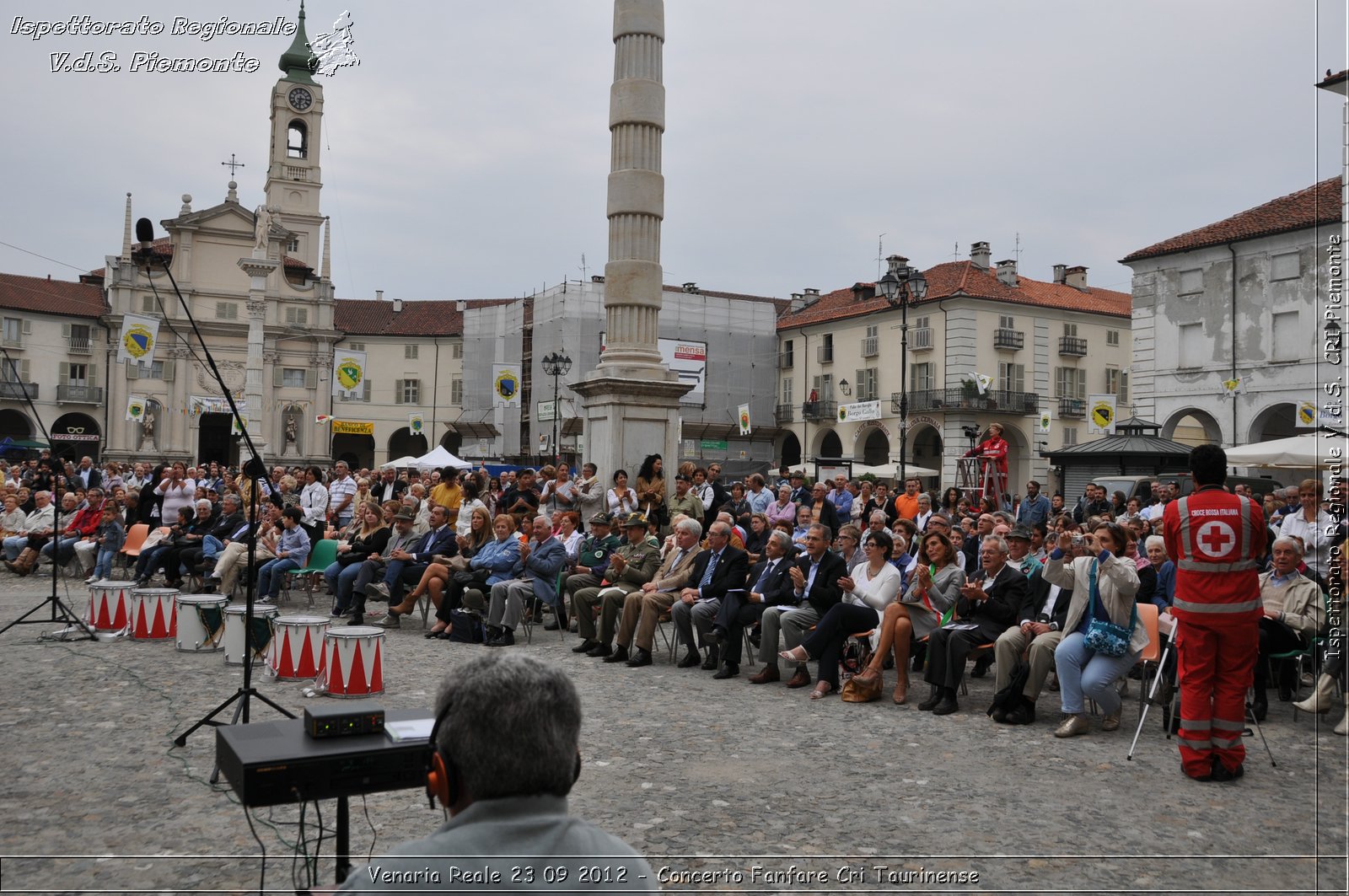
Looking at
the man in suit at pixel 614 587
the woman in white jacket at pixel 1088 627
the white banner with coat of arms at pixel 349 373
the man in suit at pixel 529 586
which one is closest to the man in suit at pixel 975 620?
the woman in white jacket at pixel 1088 627

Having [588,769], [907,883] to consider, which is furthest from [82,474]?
[907,883]

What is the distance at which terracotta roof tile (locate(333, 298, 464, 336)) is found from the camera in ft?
223

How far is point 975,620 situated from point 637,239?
9477 millimetres

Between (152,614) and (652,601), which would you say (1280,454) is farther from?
(152,614)

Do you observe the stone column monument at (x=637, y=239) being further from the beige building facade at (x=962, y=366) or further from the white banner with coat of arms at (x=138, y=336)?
the beige building facade at (x=962, y=366)

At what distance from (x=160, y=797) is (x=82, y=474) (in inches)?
844

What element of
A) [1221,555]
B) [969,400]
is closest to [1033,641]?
[1221,555]

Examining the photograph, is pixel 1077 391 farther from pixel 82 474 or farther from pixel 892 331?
pixel 82 474

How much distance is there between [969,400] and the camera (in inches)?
1706

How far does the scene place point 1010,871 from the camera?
4.52 meters

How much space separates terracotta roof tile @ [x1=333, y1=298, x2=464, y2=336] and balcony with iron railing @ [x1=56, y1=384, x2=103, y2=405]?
14.3 meters

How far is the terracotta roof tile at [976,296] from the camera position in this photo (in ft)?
149

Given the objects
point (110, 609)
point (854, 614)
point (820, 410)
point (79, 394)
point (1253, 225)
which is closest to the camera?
point (854, 614)

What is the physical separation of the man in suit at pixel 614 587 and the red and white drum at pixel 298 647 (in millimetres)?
2860
